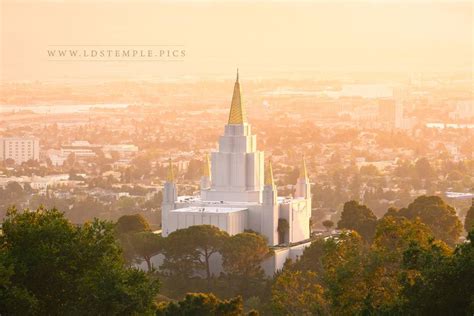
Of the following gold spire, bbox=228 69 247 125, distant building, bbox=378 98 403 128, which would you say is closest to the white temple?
gold spire, bbox=228 69 247 125

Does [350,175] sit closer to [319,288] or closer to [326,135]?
[326,135]

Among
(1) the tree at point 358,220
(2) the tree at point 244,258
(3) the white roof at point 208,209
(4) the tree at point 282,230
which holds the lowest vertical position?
(2) the tree at point 244,258

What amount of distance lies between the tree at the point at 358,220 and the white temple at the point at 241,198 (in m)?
1.90

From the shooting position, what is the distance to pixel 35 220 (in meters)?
28.7

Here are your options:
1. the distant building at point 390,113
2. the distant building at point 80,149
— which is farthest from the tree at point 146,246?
the distant building at point 390,113

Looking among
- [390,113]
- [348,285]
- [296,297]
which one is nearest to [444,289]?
[348,285]

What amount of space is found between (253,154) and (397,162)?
56.9 m

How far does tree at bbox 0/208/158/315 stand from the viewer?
26.2 meters

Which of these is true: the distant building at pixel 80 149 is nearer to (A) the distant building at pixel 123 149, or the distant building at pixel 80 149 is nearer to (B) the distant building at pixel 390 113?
(A) the distant building at pixel 123 149

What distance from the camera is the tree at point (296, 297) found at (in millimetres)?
32875

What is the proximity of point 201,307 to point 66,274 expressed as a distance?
374cm

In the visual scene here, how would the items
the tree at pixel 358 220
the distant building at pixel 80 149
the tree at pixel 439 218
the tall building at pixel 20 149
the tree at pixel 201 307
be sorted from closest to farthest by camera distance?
the tree at pixel 201 307, the tree at pixel 439 218, the tree at pixel 358 220, the tall building at pixel 20 149, the distant building at pixel 80 149

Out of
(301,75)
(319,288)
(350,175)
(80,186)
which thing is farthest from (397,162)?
(319,288)

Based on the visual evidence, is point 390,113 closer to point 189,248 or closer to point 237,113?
point 237,113
